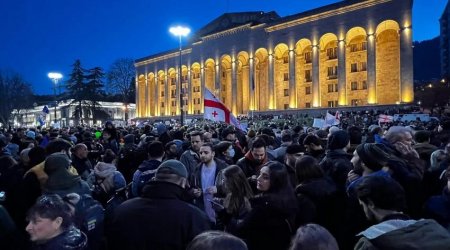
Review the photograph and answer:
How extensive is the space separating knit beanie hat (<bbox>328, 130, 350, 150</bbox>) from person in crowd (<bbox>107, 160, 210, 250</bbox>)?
2969 millimetres

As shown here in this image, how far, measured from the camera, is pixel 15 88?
6347 centimetres

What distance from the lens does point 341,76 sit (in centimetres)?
4897

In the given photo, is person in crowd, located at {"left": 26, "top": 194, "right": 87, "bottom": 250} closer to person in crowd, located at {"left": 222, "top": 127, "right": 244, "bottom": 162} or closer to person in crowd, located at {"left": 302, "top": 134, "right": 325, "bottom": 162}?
person in crowd, located at {"left": 302, "top": 134, "right": 325, "bottom": 162}

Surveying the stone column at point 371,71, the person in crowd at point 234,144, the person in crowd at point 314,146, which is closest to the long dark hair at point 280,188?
the person in crowd at point 314,146

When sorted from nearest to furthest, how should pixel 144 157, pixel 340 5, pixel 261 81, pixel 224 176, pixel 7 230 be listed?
1. pixel 7 230
2. pixel 224 176
3. pixel 144 157
4. pixel 340 5
5. pixel 261 81

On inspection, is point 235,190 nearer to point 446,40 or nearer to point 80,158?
point 80,158

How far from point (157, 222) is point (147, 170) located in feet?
8.44

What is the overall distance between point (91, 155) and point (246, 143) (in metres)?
3.80

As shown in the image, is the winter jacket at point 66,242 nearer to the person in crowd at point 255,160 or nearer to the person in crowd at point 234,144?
the person in crowd at point 255,160

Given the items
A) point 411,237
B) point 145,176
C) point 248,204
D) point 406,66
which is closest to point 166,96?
point 406,66

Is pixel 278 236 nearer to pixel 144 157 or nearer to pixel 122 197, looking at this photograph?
pixel 122 197

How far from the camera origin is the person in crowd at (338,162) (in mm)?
5242

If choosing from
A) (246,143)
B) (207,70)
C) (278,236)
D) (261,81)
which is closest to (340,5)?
(261,81)

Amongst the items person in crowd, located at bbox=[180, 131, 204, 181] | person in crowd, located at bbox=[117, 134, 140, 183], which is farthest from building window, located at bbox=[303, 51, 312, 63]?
person in crowd, located at bbox=[180, 131, 204, 181]
